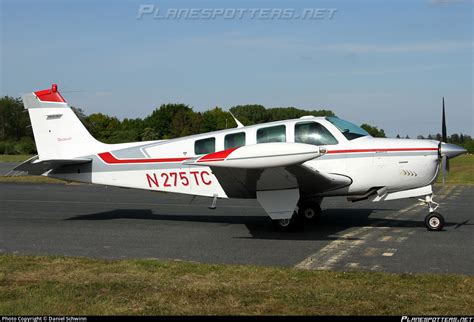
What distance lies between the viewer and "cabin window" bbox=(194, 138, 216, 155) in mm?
11234

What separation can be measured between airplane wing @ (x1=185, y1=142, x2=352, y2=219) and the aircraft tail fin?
13.1ft

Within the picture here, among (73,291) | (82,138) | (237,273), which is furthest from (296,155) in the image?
(82,138)

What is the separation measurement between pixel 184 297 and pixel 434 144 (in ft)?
22.1

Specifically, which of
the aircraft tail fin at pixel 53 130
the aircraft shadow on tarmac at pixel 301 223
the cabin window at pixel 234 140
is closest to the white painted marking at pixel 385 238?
the aircraft shadow on tarmac at pixel 301 223

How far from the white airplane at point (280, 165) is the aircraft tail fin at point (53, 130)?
0.20 m

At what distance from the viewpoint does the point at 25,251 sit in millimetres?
8703

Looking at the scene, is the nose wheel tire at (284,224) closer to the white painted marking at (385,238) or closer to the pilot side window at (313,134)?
the pilot side window at (313,134)

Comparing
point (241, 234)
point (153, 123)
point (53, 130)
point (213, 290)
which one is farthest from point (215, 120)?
point (213, 290)

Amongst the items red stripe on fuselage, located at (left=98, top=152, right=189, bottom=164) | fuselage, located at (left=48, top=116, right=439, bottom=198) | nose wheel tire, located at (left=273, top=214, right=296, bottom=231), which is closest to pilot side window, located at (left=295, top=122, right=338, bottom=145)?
fuselage, located at (left=48, top=116, right=439, bottom=198)

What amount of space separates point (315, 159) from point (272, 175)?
1.36 metres

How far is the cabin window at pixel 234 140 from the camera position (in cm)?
1097

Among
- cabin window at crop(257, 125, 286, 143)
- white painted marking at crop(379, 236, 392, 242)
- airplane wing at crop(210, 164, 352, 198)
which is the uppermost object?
cabin window at crop(257, 125, 286, 143)

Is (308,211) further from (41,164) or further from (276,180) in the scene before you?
(41,164)

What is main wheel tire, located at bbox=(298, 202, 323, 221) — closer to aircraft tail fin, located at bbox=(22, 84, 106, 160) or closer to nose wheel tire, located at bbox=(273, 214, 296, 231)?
nose wheel tire, located at bbox=(273, 214, 296, 231)
